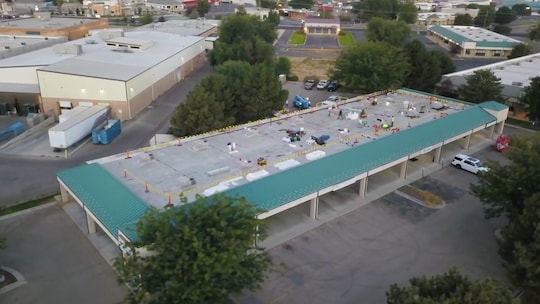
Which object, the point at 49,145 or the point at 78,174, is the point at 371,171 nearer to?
the point at 78,174

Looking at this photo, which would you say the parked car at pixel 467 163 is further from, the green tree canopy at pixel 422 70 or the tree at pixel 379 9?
the tree at pixel 379 9

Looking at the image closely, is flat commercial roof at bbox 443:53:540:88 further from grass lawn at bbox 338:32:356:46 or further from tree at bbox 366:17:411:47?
grass lawn at bbox 338:32:356:46

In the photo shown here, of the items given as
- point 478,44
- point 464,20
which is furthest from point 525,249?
point 464,20

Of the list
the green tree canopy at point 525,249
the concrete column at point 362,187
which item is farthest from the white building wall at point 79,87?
the green tree canopy at point 525,249

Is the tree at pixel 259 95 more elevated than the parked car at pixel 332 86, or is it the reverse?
the tree at pixel 259 95

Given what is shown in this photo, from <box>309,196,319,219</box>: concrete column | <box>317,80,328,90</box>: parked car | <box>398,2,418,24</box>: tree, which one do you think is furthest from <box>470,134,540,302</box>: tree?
<box>398,2,418,24</box>: tree

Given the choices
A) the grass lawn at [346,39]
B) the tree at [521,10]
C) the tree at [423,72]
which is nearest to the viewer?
the tree at [423,72]
